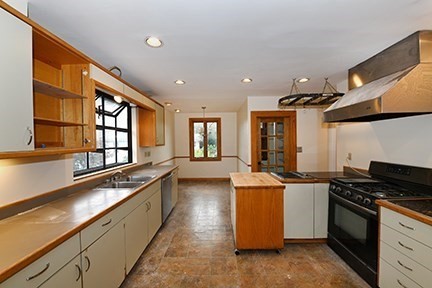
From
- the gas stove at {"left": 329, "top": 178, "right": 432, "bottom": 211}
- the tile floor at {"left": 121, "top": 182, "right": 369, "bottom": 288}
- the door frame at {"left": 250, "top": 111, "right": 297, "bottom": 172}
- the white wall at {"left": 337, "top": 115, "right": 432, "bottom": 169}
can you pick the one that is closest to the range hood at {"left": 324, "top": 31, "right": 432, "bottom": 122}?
the white wall at {"left": 337, "top": 115, "right": 432, "bottom": 169}

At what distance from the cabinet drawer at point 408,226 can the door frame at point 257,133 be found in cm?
277

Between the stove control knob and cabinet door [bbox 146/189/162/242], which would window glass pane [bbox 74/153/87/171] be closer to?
cabinet door [bbox 146/189/162/242]

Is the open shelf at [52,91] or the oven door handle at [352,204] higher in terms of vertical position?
the open shelf at [52,91]

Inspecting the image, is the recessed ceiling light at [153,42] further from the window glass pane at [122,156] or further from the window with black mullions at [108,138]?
the window glass pane at [122,156]

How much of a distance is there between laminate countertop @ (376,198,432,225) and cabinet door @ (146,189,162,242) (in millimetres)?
2555

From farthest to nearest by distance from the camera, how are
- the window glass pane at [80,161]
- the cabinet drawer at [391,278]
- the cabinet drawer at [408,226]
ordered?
the window glass pane at [80,161], the cabinet drawer at [391,278], the cabinet drawer at [408,226]

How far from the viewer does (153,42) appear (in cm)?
203

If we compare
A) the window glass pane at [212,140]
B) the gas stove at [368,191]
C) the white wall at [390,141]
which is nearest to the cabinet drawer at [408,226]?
the gas stove at [368,191]

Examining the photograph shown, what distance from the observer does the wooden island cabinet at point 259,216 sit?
2.60 meters

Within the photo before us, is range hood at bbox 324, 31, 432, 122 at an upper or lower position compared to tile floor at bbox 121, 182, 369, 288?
upper

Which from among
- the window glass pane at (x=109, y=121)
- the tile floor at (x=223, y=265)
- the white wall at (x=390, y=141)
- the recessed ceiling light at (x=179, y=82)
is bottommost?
the tile floor at (x=223, y=265)

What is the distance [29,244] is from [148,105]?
2.86 meters

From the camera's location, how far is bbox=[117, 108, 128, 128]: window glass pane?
12.3 ft

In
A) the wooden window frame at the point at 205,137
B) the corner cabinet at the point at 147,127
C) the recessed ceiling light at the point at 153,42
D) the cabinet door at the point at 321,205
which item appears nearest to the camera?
the recessed ceiling light at the point at 153,42
